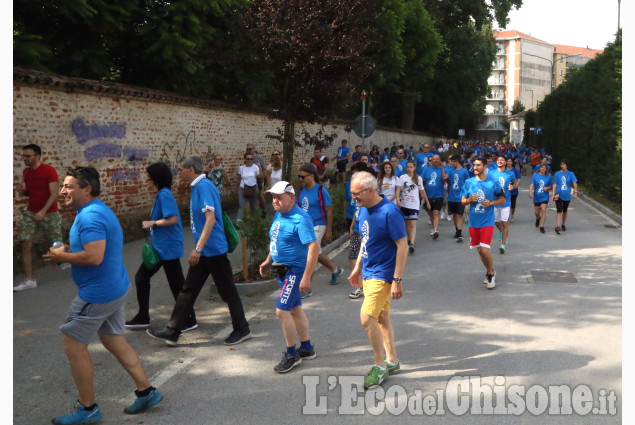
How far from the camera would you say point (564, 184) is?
14.8 m

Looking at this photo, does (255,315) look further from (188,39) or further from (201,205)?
(188,39)

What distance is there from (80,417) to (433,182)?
1016 centimetres

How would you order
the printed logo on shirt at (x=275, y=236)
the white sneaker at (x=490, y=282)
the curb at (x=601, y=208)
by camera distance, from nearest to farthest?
1. the printed logo on shirt at (x=275, y=236)
2. the white sneaker at (x=490, y=282)
3. the curb at (x=601, y=208)

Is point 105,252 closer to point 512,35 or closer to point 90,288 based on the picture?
point 90,288

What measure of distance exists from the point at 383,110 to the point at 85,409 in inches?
1859

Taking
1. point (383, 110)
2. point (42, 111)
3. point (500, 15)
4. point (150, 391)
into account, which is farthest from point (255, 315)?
point (383, 110)

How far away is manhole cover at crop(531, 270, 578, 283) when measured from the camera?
30.7 ft

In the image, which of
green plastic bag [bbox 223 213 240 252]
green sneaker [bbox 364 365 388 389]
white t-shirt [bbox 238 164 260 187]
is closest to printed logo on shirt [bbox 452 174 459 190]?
white t-shirt [bbox 238 164 260 187]

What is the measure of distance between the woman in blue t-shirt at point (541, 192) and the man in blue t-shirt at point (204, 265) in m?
9.97

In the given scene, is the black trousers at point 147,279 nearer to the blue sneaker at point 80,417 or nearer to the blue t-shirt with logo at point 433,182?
the blue sneaker at point 80,417

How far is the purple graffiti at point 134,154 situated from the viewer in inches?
522

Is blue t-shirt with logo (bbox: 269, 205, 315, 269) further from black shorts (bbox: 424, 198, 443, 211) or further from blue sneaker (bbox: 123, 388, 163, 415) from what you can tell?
black shorts (bbox: 424, 198, 443, 211)

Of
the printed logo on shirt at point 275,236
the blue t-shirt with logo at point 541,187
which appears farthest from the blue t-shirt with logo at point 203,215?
the blue t-shirt with logo at point 541,187

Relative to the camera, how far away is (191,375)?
5.55 metres
